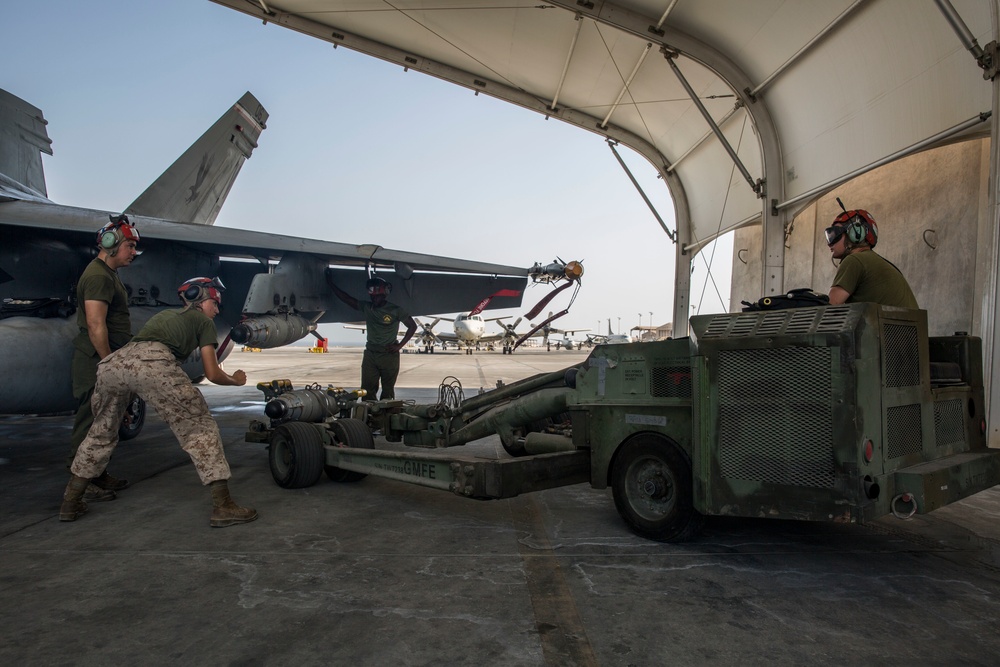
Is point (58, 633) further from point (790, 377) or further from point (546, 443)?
point (790, 377)

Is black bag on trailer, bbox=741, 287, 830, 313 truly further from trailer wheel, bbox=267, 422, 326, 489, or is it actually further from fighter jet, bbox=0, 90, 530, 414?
fighter jet, bbox=0, 90, 530, 414

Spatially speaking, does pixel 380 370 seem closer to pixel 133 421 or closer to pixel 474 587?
pixel 133 421

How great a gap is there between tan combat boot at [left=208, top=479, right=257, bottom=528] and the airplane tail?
6.23 m

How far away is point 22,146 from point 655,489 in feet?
32.3

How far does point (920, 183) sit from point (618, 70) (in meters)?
A: 4.81

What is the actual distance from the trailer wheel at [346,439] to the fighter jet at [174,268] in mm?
2084

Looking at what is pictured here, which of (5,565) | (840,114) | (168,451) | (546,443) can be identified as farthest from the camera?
(840,114)

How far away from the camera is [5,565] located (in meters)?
2.92

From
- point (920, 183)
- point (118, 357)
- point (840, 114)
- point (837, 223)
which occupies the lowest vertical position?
point (118, 357)

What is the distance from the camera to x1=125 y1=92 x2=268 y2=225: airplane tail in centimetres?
881

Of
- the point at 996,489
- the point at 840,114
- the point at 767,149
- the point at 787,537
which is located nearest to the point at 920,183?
the point at 840,114

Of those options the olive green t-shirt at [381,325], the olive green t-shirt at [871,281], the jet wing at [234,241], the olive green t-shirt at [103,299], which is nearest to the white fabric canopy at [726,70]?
the olive green t-shirt at [871,281]

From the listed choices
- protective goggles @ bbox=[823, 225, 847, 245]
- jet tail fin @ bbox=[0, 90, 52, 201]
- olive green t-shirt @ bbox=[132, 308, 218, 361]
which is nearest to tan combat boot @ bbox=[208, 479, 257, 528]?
olive green t-shirt @ bbox=[132, 308, 218, 361]

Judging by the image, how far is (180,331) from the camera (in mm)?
3945
